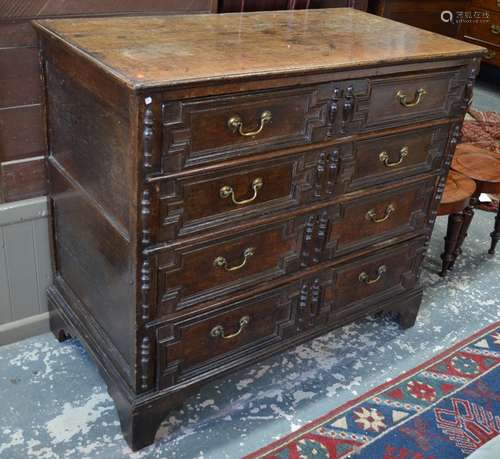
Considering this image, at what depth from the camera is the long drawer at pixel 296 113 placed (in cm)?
140

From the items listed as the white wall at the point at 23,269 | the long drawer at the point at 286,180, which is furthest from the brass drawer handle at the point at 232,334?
the white wall at the point at 23,269

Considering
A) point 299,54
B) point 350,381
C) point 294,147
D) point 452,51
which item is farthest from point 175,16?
point 350,381

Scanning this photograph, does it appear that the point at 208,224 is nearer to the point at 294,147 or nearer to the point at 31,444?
the point at 294,147

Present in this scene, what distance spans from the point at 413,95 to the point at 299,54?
427 mm

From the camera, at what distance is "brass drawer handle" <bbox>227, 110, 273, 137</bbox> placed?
146 centimetres

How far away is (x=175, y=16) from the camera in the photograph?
1864 mm

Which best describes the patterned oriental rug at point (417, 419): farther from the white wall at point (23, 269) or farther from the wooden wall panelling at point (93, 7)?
the wooden wall panelling at point (93, 7)

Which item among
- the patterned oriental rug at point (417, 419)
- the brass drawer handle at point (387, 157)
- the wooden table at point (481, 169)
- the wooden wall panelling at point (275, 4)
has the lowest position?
the patterned oriental rug at point (417, 419)

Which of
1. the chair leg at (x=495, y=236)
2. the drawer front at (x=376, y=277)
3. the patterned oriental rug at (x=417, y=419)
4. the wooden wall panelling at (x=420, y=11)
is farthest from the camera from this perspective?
the wooden wall panelling at (x=420, y=11)

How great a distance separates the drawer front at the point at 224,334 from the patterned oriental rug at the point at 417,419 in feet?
0.96

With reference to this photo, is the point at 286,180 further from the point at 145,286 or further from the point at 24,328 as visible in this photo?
the point at 24,328

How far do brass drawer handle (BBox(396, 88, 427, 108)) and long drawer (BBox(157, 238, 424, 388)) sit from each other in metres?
0.52

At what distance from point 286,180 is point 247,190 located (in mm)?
131
